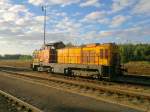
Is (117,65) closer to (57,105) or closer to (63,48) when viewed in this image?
(63,48)

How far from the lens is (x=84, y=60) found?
2514 centimetres

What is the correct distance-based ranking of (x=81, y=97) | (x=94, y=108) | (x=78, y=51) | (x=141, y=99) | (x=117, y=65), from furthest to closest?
(x=78, y=51) < (x=117, y=65) < (x=81, y=97) < (x=141, y=99) < (x=94, y=108)

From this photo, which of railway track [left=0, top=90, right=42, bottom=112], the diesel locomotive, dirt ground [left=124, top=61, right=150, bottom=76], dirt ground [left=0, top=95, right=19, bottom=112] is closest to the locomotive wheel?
the diesel locomotive

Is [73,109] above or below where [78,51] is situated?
below

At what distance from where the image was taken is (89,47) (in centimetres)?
2480

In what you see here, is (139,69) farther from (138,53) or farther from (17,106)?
(138,53)

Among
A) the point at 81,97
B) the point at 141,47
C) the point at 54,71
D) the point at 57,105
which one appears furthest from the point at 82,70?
the point at 141,47

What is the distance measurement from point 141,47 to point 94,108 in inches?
2231

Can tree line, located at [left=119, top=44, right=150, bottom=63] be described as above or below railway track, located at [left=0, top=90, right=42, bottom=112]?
above

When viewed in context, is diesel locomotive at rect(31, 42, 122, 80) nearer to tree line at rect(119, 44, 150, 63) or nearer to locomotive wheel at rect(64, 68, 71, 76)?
locomotive wheel at rect(64, 68, 71, 76)

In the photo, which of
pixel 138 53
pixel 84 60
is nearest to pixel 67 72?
pixel 84 60

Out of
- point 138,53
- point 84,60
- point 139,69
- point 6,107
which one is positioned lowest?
point 6,107

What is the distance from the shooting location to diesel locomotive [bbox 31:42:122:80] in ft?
73.7

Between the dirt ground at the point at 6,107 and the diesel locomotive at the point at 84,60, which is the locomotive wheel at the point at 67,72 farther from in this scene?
the dirt ground at the point at 6,107
